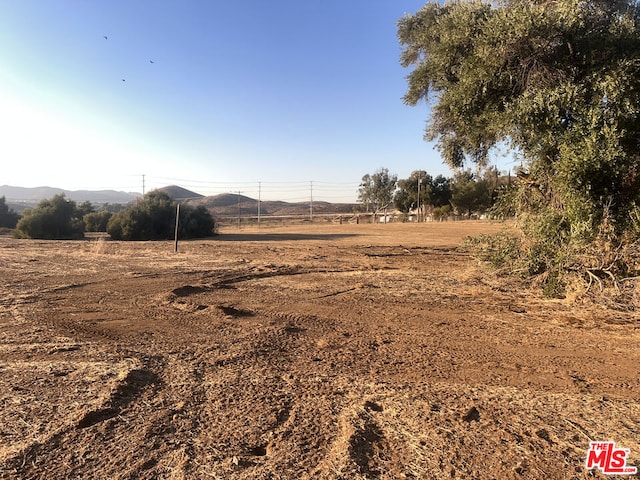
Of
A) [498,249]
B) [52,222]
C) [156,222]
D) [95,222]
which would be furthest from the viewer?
[95,222]

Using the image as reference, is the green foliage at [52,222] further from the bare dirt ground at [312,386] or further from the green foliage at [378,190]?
the green foliage at [378,190]

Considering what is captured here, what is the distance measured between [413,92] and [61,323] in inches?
417

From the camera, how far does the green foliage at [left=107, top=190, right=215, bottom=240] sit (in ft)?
105

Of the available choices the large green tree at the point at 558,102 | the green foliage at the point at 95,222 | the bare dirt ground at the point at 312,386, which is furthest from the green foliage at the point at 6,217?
the large green tree at the point at 558,102

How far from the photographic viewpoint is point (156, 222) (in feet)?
109

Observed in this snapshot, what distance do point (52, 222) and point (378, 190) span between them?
5525cm

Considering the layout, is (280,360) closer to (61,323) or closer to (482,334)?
(482,334)

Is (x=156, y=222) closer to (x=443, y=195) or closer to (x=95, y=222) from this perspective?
(x=95, y=222)

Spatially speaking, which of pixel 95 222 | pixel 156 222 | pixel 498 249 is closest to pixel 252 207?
pixel 95 222

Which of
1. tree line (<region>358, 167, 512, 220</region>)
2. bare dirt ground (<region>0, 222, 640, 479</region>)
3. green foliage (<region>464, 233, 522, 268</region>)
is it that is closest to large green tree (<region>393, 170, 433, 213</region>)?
tree line (<region>358, 167, 512, 220</region>)

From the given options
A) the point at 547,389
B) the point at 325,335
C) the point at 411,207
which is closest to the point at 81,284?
the point at 325,335

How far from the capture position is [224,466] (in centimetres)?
285

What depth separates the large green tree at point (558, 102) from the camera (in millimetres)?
7328

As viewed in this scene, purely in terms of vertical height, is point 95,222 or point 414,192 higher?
point 414,192
